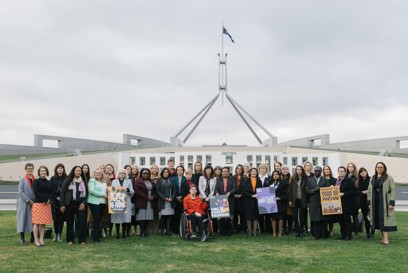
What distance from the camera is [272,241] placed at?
Answer: 22.4 ft

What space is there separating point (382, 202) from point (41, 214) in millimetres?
5884

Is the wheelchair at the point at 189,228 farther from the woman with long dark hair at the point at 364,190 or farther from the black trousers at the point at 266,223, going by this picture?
the woman with long dark hair at the point at 364,190

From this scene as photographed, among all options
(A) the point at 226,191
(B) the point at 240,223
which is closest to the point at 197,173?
(A) the point at 226,191

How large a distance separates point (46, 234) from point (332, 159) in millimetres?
21257

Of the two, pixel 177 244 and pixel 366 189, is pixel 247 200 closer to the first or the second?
pixel 177 244

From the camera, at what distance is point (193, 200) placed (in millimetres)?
7141

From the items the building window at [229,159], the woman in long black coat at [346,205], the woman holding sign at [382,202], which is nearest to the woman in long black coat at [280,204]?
the woman in long black coat at [346,205]

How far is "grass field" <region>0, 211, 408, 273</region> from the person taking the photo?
193 inches

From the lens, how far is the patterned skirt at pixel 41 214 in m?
6.50

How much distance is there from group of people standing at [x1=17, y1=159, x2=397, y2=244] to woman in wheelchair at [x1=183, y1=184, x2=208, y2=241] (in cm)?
2

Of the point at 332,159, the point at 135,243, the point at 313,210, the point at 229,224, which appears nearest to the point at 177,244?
the point at 135,243

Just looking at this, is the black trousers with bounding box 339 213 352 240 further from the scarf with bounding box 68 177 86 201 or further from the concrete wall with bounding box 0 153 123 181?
the concrete wall with bounding box 0 153 123 181

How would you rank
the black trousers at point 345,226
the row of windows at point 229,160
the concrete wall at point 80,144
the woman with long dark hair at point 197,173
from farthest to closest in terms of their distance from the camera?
1. the concrete wall at point 80,144
2. the row of windows at point 229,160
3. the woman with long dark hair at point 197,173
4. the black trousers at point 345,226

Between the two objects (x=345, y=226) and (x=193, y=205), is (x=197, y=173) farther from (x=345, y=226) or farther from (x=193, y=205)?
(x=345, y=226)
